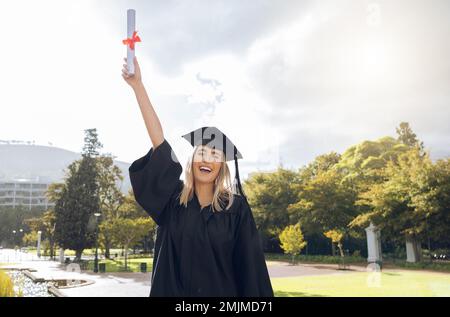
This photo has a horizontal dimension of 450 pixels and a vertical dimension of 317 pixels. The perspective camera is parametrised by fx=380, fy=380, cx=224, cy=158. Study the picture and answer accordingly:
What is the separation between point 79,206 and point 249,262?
85.1 feet

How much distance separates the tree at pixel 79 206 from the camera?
2506 cm

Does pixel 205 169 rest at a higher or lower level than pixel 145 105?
lower

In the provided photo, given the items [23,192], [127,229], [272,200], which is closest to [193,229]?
[127,229]

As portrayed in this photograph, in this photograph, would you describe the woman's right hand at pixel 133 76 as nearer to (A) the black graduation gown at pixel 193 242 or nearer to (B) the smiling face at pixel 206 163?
(A) the black graduation gown at pixel 193 242

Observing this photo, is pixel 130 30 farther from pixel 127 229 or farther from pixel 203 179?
pixel 127 229

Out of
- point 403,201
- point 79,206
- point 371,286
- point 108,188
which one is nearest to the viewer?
point 371,286

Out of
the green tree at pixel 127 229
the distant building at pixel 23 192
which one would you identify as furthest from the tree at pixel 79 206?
the distant building at pixel 23 192

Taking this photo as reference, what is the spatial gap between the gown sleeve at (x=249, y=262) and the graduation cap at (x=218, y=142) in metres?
0.22

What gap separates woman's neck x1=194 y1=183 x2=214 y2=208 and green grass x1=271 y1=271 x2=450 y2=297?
856 centimetres

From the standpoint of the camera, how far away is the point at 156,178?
1882mm

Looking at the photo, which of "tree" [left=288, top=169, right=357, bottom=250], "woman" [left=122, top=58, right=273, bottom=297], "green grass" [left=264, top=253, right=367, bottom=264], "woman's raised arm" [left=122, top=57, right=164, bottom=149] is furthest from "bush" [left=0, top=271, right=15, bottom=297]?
"green grass" [left=264, top=253, right=367, bottom=264]
